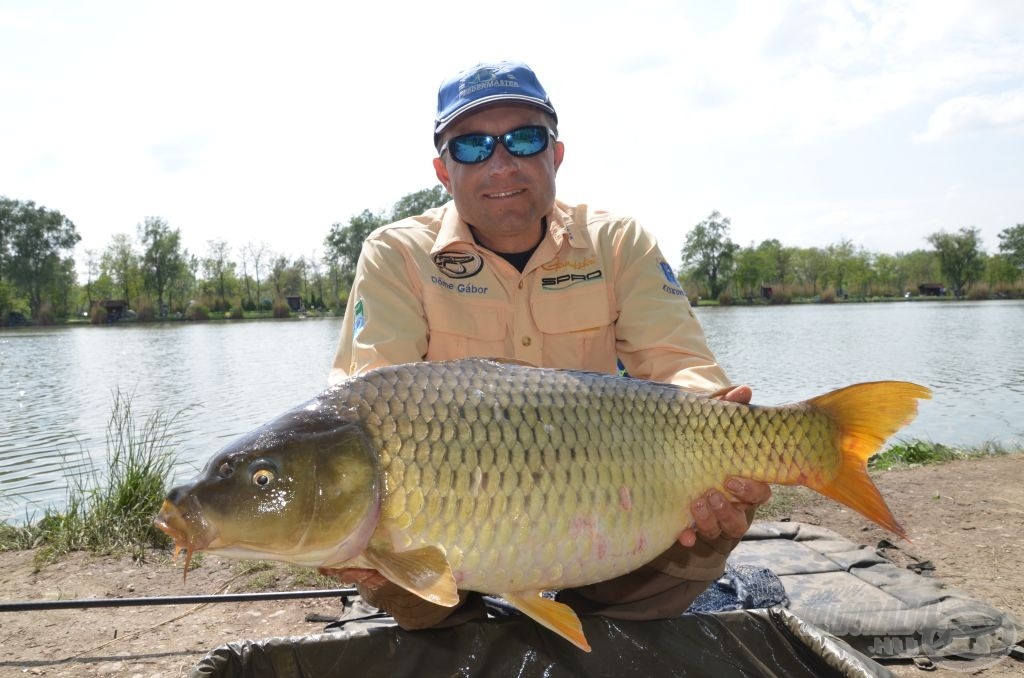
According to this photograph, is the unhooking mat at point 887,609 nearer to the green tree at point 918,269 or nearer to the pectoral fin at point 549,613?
the pectoral fin at point 549,613

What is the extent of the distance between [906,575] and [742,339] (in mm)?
17175

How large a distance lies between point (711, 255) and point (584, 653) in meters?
59.6

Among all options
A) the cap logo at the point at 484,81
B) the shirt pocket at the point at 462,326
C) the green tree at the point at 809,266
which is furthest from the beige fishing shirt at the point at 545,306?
the green tree at the point at 809,266

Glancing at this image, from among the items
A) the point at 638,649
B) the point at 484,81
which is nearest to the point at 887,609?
the point at 638,649

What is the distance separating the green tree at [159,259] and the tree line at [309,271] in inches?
2.6

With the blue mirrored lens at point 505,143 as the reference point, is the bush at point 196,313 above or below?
below

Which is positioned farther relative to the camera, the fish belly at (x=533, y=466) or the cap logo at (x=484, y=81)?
the cap logo at (x=484, y=81)

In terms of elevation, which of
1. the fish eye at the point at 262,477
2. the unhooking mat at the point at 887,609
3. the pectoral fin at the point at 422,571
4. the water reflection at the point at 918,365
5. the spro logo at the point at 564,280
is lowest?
the water reflection at the point at 918,365

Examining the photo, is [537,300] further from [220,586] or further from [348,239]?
[348,239]

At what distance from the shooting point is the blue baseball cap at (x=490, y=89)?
218 centimetres

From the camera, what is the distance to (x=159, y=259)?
5072 centimetres

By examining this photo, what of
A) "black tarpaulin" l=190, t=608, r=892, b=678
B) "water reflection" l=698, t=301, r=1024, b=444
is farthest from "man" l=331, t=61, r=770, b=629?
"water reflection" l=698, t=301, r=1024, b=444

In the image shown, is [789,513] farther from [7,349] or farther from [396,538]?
[7,349]

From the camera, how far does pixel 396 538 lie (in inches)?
53.8
